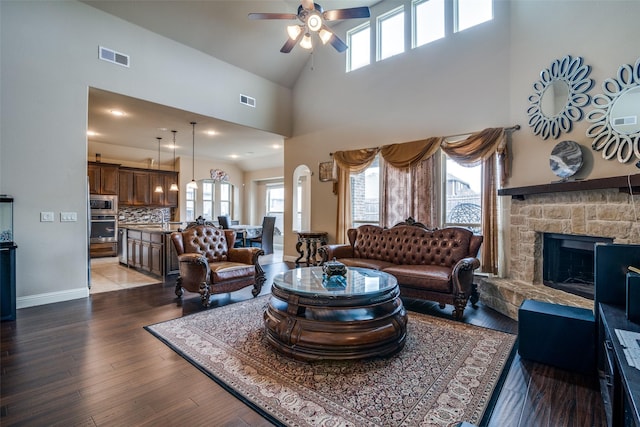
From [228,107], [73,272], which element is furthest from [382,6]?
[73,272]

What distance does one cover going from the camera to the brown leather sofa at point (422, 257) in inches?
140

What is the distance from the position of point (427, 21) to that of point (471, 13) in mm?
737

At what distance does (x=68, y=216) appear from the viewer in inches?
166

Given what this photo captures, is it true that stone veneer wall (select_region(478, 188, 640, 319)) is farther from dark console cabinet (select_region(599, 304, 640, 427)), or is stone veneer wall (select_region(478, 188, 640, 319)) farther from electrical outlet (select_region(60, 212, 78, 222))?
electrical outlet (select_region(60, 212, 78, 222))

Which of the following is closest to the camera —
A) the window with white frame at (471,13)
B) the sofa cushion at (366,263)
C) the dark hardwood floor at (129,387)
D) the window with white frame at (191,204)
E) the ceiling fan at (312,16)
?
the dark hardwood floor at (129,387)

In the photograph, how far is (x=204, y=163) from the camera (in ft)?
34.3

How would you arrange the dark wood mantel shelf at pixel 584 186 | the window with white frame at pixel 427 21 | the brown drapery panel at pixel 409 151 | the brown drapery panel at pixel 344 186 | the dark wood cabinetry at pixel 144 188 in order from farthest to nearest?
1. the dark wood cabinetry at pixel 144 188
2. the brown drapery panel at pixel 344 186
3. the window with white frame at pixel 427 21
4. the brown drapery panel at pixel 409 151
5. the dark wood mantel shelf at pixel 584 186

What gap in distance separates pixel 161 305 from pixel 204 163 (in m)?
7.36

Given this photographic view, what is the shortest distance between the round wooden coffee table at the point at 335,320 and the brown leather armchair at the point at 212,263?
4.27ft

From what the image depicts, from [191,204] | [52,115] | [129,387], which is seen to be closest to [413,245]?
[129,387]

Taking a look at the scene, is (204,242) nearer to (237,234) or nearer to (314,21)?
(237,234)

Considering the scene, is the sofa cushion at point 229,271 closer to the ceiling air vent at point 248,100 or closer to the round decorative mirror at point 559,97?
the ceiling air vent at point 248,100

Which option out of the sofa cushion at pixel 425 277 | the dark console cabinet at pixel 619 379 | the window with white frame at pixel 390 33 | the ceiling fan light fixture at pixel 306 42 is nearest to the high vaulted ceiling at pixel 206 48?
the window with white frame at pixel 390 33

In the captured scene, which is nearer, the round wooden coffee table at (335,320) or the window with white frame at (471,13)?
the round wooden coffee table at (335,320)
